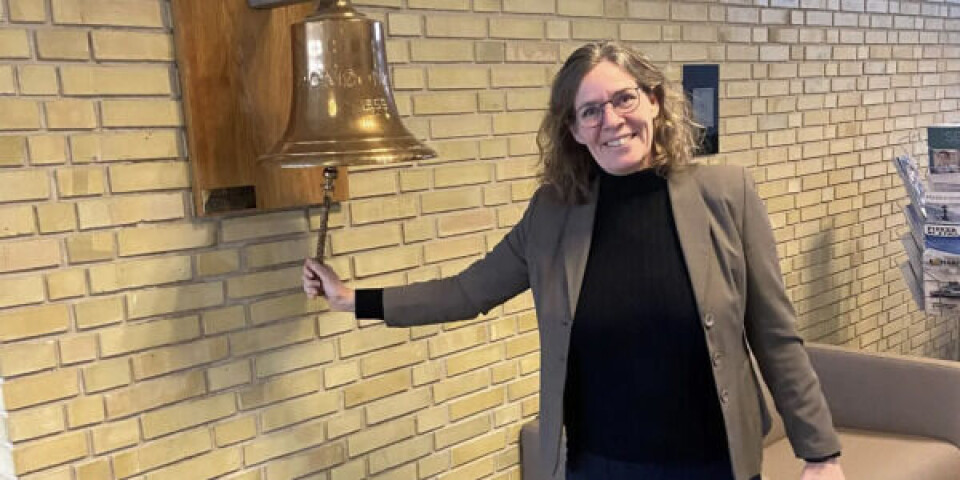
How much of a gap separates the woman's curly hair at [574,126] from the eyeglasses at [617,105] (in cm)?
3

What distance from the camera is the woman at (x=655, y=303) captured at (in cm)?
171

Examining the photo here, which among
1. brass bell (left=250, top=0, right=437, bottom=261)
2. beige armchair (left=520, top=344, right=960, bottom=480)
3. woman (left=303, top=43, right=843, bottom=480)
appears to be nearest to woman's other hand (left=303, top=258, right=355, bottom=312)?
woman (left=303, top=43, right=843, bottom=480)

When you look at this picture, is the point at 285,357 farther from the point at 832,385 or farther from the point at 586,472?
the point at 832,385

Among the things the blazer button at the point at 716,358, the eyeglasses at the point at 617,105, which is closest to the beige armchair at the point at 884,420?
the blazer button at the point at 716,358

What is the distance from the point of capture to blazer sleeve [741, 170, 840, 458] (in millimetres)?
1746

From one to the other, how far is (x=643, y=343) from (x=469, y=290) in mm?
424

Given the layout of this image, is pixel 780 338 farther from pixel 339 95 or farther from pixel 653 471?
pixel 339 95

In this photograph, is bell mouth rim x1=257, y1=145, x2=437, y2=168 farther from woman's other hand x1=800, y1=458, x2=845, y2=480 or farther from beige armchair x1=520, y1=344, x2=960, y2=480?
beige armchair x1=520, y1=344, x2=960, y2=480

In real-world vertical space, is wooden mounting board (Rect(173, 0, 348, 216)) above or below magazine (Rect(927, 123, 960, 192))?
above

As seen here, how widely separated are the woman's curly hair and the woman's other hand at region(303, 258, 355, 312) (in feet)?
1.59

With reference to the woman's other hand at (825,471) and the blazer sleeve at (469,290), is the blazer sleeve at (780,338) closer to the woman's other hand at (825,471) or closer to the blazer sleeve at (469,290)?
the woman's other hand at (825,471)

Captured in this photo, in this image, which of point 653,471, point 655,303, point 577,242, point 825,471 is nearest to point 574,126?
point 577,242

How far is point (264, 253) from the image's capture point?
1972 mm

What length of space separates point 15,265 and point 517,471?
1508mm
